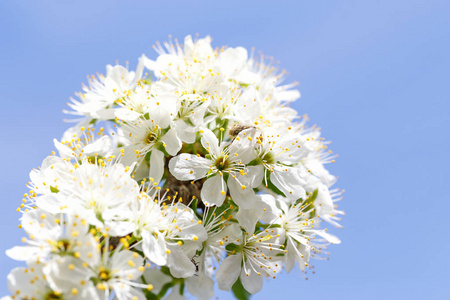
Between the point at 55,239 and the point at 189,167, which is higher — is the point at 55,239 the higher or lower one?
the lower one

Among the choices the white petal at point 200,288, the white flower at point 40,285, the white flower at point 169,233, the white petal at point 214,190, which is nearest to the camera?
the white flower at point 40,285

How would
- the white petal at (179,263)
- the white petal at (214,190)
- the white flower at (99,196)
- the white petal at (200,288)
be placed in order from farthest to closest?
the white petal at (200,288) < the white petal at (214,190) < the white petal at (179,263) < the white flower at (99,196)

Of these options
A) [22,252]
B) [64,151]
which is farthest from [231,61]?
[22,252]

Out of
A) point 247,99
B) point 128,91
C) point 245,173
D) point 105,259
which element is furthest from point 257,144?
point 105,259

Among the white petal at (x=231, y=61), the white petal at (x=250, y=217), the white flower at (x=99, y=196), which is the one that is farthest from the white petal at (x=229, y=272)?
the white petal at (x=231, y=61)

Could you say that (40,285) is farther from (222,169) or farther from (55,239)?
(222,169)

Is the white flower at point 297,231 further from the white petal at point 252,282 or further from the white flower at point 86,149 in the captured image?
the white flower at point 86,149

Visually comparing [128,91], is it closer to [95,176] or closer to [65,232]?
[95,176]
